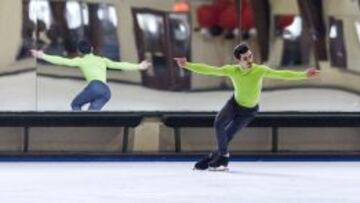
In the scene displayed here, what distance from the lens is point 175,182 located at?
11539 millimetres

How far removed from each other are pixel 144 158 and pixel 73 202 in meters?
6.01

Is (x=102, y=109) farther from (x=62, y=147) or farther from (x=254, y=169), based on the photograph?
(x=254, y=169)

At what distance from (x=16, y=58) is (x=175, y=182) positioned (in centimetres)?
512

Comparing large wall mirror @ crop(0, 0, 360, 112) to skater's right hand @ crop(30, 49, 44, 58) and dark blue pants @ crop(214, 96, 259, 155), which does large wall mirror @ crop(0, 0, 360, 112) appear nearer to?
skater's right hand @ crop(30, 49, 44, 58)

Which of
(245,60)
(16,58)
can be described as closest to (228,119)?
(245,60)

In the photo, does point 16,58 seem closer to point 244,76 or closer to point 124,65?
point 124,65

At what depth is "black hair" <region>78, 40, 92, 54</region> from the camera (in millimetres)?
15727

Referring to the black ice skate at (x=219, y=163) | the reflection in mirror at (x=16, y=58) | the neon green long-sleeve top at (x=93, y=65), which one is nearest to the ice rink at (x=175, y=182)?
the black ice skate at (x=219, y=163)

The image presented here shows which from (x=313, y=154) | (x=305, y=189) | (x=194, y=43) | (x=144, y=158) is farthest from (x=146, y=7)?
(x=305, y=189)

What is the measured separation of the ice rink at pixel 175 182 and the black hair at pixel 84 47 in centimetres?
211

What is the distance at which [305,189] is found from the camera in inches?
422

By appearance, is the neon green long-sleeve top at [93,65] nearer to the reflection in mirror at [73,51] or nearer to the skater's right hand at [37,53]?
the reflection in mirror at [73,51]

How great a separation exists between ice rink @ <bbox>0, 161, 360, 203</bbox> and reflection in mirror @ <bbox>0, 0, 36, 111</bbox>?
1437 millimetres

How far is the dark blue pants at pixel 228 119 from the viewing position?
1266 cm
